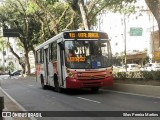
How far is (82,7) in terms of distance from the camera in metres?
29.9

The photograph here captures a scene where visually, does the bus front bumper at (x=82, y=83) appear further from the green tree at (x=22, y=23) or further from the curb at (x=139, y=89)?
the green tree at (x=22, y=23)

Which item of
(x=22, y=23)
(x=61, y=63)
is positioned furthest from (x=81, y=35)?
(x=22, y=23)

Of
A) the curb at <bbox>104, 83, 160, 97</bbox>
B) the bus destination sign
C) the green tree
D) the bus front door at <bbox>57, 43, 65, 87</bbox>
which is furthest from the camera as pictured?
the green tree

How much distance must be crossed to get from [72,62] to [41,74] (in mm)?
8675

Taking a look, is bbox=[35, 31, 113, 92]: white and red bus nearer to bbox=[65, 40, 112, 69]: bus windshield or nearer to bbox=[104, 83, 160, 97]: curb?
bbox=[65, 40, 112, 69]: bus windshield

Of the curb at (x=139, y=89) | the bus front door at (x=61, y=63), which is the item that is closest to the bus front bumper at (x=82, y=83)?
the bus front door at (x=61, y=63)

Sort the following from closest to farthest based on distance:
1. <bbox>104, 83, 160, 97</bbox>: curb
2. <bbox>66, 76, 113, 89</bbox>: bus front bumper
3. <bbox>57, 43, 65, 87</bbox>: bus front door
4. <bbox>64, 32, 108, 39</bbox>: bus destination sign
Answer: <bbox>104, 83, 160, 97</bbox>: curb, <bbox>66, 76, 113, 89</bbox>: bus front bumper, <bbox>64, 32, 108, 39</bbox>: bus destination sign, <bbox>57, 43, 65, 87</bbox>: bus front door

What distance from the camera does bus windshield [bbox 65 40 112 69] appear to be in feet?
68.9

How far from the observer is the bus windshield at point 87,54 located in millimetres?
21016

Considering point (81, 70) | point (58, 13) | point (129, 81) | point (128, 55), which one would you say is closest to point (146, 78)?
point (129, 81)

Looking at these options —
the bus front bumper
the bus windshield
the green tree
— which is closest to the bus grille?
the bus front bumper

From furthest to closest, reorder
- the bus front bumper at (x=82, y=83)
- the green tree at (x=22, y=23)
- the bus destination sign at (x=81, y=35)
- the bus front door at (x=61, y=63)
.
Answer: the green tree at (x=22, y=23), the bus front door at (x=61, y=63), the bus destination sign at (x=81, y=35), the bus front bumper at (x=82, y=83)

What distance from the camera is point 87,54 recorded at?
21141 millimetres

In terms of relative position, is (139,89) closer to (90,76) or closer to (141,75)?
(141,75)
